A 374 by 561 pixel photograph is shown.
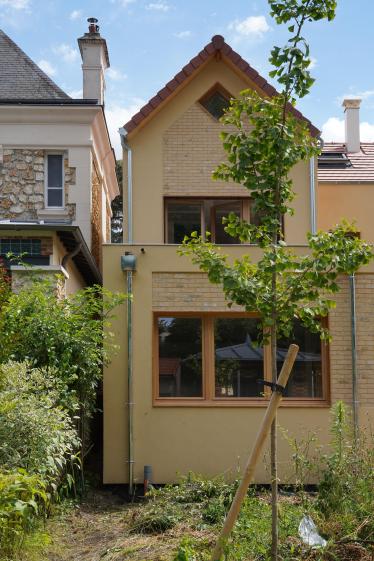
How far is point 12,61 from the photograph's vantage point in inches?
681

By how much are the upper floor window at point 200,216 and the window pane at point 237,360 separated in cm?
218

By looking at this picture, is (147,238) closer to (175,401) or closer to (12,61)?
(175,401)

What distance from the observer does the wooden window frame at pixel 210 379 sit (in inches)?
454

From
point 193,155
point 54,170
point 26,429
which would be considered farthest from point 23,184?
point 26,429

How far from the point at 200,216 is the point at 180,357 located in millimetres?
3009

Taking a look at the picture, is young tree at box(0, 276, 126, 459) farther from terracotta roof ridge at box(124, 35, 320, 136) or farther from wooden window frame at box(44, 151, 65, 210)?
wooden window frame at box(44, 151, 65, 210)

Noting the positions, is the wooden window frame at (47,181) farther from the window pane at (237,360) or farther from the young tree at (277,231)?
the young tree at (277,231)

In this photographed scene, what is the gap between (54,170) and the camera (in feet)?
52.7

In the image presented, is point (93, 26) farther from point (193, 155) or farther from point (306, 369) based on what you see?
point (306, 369)

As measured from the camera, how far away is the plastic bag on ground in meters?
6.84

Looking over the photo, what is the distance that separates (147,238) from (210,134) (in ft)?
7.25

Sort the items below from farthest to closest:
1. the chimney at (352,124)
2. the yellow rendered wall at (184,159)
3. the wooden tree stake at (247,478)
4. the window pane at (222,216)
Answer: the chimney at (352,124) < the window pane at (222,216) < the yellow rendered wall at (184,159) < the wooden tree stake at (247,478)

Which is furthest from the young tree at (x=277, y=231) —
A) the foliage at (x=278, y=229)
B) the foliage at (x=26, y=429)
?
the foliage at (x=26, y=429)

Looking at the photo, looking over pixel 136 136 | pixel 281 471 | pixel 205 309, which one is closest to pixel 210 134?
pixel 136 136
